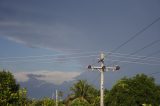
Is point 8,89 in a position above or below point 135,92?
below

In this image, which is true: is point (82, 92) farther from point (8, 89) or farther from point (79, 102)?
point (8, 89)

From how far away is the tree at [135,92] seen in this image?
83.4 meters

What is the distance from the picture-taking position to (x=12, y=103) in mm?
43656

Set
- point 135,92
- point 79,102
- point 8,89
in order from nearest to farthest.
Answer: point 8,89 → point 135,92 → point 79,102

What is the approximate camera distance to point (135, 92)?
8431 centimetres

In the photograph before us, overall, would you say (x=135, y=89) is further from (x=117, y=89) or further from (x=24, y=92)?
(x=24, y=92)

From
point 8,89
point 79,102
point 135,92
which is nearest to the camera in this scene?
point 8,89

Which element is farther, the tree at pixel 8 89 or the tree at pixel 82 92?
the tree at pixel 82 92

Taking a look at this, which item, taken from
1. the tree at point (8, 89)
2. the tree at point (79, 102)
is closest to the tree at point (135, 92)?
the tree at point (79, 102)

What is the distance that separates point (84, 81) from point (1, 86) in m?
64.7

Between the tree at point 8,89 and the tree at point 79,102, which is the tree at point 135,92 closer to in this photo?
the tree at point 79,102

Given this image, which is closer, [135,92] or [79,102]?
[135,92]

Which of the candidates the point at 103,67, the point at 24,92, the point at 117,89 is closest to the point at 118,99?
the point at 117,89

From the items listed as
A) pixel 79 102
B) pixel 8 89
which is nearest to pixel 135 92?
pixel 79 102
